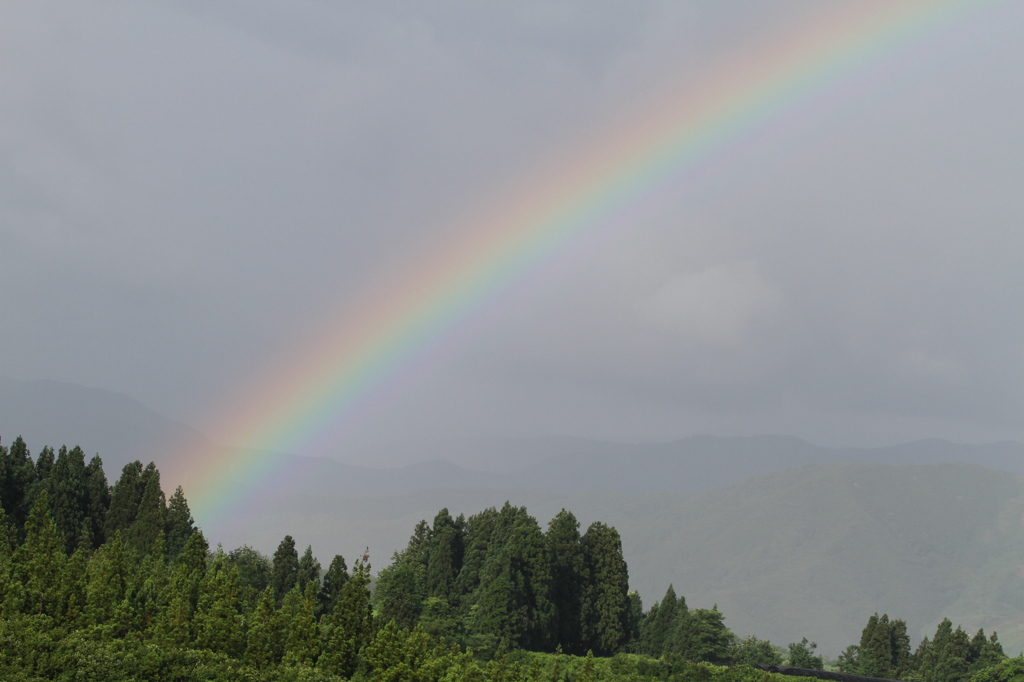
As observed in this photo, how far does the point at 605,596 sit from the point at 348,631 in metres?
27.6

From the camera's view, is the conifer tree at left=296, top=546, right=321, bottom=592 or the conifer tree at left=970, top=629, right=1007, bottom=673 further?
the conifer tree at left=970, top=629, right=1007, bottom=673

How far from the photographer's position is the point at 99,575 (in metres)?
36.9

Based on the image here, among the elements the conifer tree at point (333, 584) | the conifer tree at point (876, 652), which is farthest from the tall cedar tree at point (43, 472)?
the conifer tree at point (876, 652)

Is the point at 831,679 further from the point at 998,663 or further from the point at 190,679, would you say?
the point at 190,679

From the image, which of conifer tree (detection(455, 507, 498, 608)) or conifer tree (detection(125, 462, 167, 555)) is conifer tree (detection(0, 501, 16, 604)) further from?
conifer tree (detection(455, 507, 498, 608))

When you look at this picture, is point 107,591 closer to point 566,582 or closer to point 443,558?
point 443,558

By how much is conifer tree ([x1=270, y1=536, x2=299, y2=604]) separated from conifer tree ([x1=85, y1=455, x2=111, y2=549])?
13279 millimetres

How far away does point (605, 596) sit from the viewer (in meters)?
60.5

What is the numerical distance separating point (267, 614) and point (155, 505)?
24.6 metres

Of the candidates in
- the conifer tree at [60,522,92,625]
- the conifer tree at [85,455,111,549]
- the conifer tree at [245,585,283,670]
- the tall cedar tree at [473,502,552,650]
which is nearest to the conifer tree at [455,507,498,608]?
the tall cedar tree at [473,502,552,650]

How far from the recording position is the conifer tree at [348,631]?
35.3m

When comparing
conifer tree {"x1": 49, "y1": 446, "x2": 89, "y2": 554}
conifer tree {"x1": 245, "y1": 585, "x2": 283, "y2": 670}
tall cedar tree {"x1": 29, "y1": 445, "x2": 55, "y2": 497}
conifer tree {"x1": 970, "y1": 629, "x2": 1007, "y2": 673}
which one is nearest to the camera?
conifer tree {"x1": 245, "y1": 585, "x2": 283, "y2": 670}

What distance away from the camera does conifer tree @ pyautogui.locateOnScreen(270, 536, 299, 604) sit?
2062 inches

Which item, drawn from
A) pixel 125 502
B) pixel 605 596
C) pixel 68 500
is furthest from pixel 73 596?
pixel 605 596
